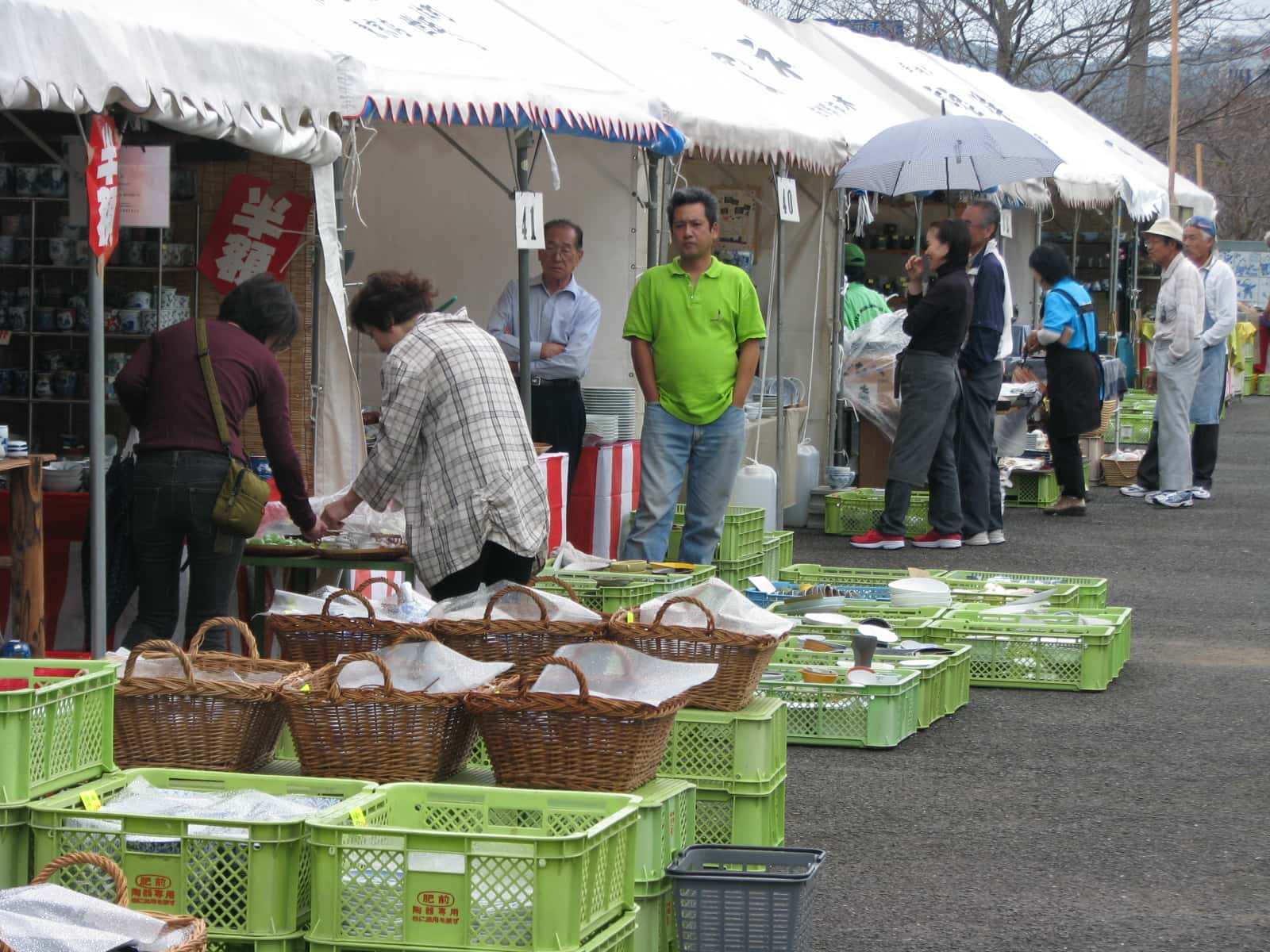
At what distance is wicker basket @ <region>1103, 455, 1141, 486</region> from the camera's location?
17.0 meters

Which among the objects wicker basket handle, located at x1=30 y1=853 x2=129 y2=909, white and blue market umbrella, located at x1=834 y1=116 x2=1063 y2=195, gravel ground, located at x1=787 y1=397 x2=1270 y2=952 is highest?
white and blue market umbrella, located at x1=834 y1=116 x2=1063 y2=195

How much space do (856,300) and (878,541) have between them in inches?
128

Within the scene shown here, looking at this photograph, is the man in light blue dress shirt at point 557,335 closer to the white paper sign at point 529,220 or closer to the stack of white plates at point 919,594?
the white paper sign at point 529,220

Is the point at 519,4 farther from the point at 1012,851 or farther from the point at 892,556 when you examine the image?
the point at 1012,851

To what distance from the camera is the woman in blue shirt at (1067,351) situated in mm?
13742

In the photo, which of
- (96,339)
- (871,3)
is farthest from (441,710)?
(871,3)

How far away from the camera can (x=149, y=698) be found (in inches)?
181

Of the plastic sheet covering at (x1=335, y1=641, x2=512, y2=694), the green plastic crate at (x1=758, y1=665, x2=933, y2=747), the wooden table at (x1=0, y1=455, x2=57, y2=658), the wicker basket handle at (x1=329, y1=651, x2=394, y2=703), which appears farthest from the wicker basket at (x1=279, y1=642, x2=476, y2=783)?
the green plastic crate at (x1=758, y1=665, x2=933, y2=747)

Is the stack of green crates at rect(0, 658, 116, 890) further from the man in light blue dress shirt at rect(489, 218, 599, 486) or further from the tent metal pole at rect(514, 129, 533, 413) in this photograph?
the man in light blue dress shirt at rect(489, 218, 599, 486)

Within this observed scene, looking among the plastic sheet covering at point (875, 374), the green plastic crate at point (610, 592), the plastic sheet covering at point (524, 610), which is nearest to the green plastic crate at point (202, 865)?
the plastic sheet covering at point (524, 610)

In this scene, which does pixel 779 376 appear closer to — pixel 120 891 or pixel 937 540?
pixel 937 540

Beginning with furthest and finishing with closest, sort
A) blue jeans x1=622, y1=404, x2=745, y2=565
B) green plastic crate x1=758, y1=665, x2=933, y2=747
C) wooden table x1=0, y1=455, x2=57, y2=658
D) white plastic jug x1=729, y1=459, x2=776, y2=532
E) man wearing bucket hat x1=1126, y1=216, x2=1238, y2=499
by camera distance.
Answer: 1. man wearing bucket hat x1=1126, y1=216, x2=1238, y2=499
2. white plastic jug x1=729, y1=459, x2=776, y2=532
3. blue jeans x1=622, y1=404, x2=745, y2=565
4. green plastic crate x1=758, y1=665, x2=933, y2=747
5. wooden table x1=0, y1=455, x2=57, y2=658

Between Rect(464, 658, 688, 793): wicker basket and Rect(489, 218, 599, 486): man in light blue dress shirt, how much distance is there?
17.7ft

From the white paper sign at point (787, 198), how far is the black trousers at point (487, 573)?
550cm
